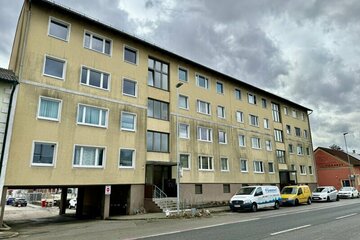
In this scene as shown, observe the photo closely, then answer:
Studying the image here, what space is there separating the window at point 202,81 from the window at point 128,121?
9.50 metres

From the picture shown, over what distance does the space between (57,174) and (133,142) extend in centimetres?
607

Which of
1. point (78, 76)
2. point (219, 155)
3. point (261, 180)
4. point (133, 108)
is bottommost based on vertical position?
point (261, 180)

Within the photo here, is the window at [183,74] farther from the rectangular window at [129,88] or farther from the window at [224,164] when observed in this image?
the window at [224,164]

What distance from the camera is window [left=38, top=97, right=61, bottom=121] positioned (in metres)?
17.0

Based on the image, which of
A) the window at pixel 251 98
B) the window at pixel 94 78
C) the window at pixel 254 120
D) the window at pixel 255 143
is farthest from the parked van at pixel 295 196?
the window at pixel 94 78

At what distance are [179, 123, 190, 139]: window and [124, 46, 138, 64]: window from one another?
713cm

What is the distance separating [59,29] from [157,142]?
1125cm

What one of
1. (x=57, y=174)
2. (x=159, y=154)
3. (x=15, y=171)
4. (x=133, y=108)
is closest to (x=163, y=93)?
(x=133, y=108)

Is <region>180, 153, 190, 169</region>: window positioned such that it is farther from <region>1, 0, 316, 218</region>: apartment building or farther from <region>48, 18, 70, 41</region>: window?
<region>48, 18, 70, 41</region>: window

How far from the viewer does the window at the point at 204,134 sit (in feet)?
89.1

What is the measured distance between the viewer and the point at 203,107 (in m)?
28.5

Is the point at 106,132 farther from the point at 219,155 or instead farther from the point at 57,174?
the point at 219,155

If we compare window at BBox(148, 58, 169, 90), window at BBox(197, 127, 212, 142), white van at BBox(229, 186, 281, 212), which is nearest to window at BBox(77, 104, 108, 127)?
window at BBox(148, 58, 169, 90)

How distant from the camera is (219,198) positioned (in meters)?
27.3
